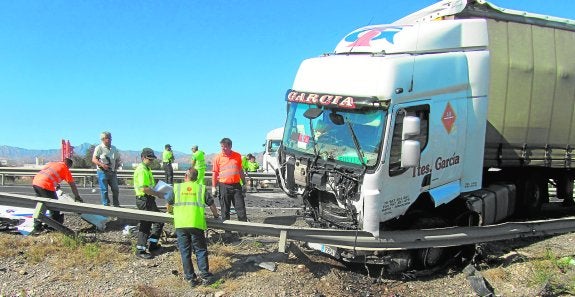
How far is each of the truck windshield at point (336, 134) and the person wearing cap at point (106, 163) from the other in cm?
377

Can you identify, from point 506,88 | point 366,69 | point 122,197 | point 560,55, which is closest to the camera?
point 366,69

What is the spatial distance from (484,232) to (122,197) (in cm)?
1011

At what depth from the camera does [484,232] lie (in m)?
7.27

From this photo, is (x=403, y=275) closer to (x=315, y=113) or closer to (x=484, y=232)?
(x=484, y=232)

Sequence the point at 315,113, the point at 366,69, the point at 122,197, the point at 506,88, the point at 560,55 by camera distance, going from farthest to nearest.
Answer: the point at 122,197
the point at 560,55
the point at 506,88
the point at 315,113
the point at 366,69

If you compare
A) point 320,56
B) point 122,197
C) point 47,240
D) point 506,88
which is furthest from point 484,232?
point 122,197

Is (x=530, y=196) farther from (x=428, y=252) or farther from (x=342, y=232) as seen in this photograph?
(x=342, y=232)

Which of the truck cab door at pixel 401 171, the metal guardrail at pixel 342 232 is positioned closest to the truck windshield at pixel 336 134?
the truck cab door at pixel 401 171

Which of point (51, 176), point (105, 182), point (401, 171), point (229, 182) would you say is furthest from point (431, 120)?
point (105, 182)

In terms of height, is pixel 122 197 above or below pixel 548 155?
below

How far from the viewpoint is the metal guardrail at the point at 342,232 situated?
20.7 ft

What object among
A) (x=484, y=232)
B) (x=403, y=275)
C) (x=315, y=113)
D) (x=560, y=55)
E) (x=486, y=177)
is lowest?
(x=403, y=275)

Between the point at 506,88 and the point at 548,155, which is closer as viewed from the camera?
the point at 506,88

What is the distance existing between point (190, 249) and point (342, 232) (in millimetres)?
1834
